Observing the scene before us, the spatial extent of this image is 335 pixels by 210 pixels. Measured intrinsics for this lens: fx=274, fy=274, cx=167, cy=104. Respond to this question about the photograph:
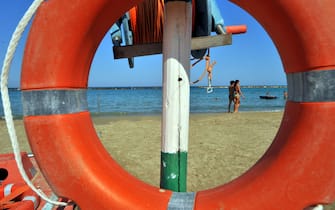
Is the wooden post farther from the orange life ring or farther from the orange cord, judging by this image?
the orange cord

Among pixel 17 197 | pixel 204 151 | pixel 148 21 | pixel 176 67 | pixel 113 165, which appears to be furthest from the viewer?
pixel 204 151

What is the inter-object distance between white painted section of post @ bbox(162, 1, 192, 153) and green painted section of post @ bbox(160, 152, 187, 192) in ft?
0.25

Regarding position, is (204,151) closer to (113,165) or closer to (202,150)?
(202,150)

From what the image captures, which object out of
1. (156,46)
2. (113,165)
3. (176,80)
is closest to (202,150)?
(156,46)

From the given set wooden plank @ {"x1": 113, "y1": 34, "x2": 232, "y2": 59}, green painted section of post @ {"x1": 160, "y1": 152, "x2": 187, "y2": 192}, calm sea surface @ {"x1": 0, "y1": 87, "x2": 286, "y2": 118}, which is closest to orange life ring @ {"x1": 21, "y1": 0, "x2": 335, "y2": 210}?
green painted section of post @ {"x1": 160, "y1": 152, "x2": 187, "y2": 192}

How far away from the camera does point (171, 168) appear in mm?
1289

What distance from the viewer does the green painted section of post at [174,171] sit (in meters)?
1.28

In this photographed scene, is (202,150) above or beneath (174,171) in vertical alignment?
beneath

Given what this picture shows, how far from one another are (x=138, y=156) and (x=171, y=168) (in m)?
2.38

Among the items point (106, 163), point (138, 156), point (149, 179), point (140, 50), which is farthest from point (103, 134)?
point (106, 163)

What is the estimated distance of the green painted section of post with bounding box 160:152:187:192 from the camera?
1.28 metres

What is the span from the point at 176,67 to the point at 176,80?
0.19ft

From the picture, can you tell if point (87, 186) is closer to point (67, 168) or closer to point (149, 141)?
point (67, 168)

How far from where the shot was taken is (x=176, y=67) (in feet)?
4.01
